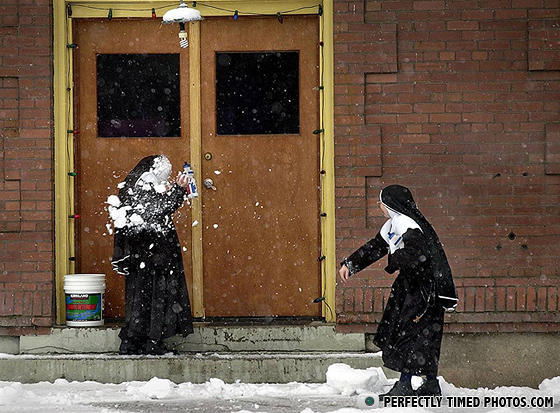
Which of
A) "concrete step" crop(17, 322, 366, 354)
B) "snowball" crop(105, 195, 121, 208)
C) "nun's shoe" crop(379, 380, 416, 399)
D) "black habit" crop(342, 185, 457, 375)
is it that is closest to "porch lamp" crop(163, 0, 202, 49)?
"snowball" crop(105, 195, 121, 208)

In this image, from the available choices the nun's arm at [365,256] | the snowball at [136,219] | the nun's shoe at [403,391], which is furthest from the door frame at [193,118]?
the nun's shoe at [403,391]

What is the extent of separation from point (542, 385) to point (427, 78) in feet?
9.46

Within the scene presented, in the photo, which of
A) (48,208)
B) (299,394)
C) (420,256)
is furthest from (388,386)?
(48,208)

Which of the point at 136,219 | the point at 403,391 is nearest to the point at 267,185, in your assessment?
the point at 136,219

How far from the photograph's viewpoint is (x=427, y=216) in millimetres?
10539

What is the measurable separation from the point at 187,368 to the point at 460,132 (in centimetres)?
318

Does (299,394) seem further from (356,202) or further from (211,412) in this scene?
(356,202)

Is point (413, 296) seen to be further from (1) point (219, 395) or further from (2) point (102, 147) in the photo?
(2) point (102, 147)

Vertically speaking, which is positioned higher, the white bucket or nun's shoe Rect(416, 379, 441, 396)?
the white bucket

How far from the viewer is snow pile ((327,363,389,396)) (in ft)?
31.4

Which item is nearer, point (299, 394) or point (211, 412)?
point (211, 412)

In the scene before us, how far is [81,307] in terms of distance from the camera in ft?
34.7

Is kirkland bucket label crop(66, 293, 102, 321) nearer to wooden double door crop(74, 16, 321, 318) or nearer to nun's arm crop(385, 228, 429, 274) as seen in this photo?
wooden double door crop(74, 16, 321, 318)

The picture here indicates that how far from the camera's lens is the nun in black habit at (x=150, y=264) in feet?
33.8
